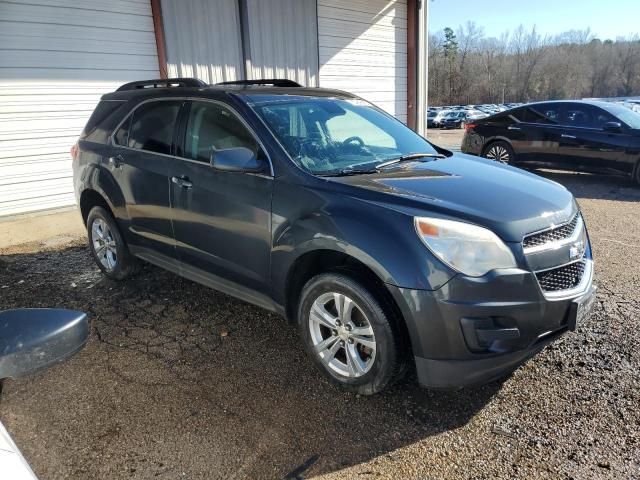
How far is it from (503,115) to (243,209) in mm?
8618

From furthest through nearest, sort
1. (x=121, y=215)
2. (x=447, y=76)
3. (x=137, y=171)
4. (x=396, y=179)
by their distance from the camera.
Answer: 1. (x=447, y=76)
2. (x=121, y=215)
3. (x=137, y=171)
4. (x=396, y=179)

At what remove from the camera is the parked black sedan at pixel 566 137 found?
8.87m

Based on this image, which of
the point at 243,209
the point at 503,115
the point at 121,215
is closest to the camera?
the point at 243,209

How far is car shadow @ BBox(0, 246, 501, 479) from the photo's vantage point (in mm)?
2492

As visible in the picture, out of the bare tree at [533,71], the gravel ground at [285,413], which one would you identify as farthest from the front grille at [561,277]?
the bare tree at [533,71]

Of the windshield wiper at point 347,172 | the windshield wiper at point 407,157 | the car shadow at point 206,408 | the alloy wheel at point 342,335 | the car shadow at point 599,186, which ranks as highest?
the windshield wiper at point 407,157

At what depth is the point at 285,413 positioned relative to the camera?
2.83 meters

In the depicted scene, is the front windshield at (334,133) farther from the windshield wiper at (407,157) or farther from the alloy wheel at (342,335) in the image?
the alloy wheel at (342,335)

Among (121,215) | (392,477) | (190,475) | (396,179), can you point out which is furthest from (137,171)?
(392,477)

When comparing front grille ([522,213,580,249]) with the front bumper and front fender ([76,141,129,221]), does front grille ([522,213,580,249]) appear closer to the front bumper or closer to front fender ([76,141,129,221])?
the front bumper

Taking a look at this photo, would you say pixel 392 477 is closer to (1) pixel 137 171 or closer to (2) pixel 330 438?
(2) pixel 330 438

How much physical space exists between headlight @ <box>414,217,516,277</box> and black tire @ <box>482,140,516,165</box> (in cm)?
823

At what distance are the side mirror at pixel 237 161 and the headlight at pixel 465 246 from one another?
1.17 m

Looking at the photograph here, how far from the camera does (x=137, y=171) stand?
4.16 meters
